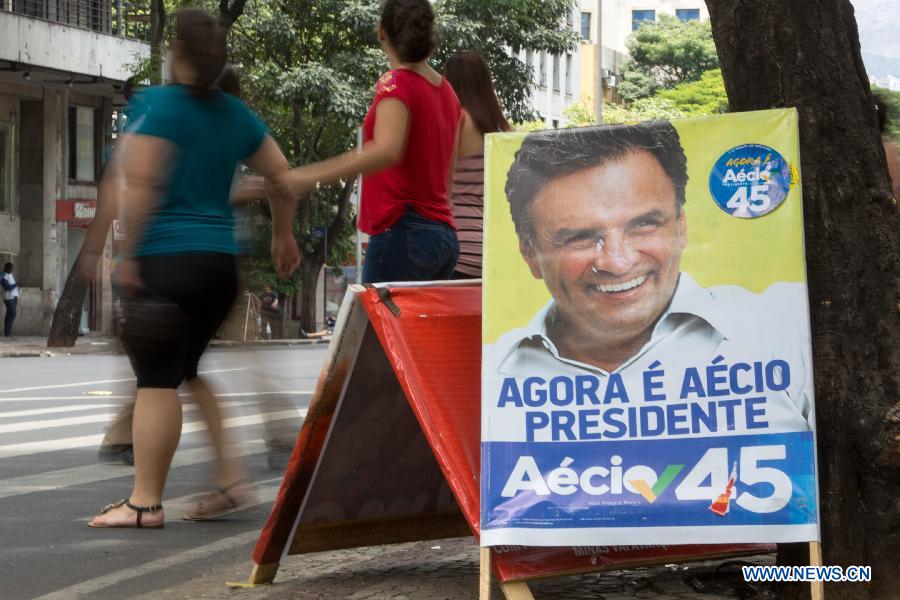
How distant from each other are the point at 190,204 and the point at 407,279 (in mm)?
1025

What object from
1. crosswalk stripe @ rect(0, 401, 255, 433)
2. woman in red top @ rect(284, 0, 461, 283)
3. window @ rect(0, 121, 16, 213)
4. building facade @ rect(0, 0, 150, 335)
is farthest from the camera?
window @ rect(0, 121, 16, 213)

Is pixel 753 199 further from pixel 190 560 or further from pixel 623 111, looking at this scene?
pixel 623 111

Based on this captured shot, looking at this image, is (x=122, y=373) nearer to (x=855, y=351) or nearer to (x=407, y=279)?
(x=407, y=279)

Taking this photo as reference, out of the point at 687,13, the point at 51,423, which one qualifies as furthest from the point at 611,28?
the point at 51,423

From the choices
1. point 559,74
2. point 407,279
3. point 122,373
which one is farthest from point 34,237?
point 559,74

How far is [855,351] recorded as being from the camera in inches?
172

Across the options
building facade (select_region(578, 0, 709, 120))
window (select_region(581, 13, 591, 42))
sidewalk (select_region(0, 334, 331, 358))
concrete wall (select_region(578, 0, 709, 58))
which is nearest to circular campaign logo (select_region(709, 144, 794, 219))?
sidewalk (select_region(0, 334, 331, 358))

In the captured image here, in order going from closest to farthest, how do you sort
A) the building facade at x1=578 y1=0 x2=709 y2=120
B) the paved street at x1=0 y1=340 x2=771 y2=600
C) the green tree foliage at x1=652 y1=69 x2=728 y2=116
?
the paved street at x1=0 y1=340 x2=771 y2=600, the green tree foliage at x1=652 y1=69 x2=728 y2=116, the building facade at x1=578 y1=0 x2=709 y2=120

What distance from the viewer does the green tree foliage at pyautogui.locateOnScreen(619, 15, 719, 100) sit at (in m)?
88.3

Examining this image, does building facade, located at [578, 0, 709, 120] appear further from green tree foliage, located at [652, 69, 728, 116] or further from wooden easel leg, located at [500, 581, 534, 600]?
wooden easel leg, located at [500, 581, 534, 600]

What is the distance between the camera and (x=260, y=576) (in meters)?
4.91

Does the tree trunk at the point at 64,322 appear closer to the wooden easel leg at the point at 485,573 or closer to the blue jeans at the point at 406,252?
the blue jeans at the point at 406,252

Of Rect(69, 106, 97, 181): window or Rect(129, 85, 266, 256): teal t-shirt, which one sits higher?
Rect(69, 106, 97, 181): window

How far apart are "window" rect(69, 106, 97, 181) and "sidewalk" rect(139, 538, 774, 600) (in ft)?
121
